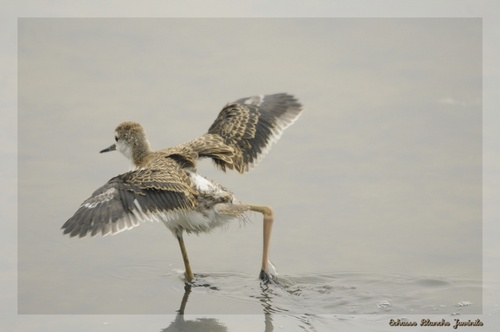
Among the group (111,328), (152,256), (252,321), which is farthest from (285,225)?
(111,328)

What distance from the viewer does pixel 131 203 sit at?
723 cm

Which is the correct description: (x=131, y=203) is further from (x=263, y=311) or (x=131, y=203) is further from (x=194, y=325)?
(x=263, y=311)

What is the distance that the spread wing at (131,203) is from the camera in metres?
7.11

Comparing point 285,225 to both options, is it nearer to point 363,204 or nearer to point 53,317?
point 363,204

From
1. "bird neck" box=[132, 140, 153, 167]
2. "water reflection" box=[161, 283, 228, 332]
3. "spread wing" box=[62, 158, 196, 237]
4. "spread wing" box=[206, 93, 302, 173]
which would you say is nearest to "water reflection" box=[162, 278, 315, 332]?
"water reflection" box=[161, 283, 228, 332]

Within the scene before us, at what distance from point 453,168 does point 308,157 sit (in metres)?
1.49

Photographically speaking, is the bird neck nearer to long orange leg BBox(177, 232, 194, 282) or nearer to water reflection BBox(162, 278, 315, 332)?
long orange leg BBox(177, 232, 194, 282)

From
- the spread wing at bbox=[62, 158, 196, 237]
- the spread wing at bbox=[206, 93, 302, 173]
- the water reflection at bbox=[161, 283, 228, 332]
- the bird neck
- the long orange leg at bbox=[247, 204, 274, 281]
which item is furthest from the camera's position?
the spread wing at bbox=[206, 93, 302, 173]

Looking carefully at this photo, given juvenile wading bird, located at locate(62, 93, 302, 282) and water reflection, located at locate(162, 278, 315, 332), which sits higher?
juvenile wading bird, located at locate(62, 93, 302, 282)

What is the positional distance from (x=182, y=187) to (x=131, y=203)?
49 centimetres

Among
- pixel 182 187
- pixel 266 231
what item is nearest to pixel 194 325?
pixel 182 187

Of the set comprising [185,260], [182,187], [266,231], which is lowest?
[185,260]

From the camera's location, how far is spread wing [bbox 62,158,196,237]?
23.3 feet

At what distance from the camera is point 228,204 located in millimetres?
7703
